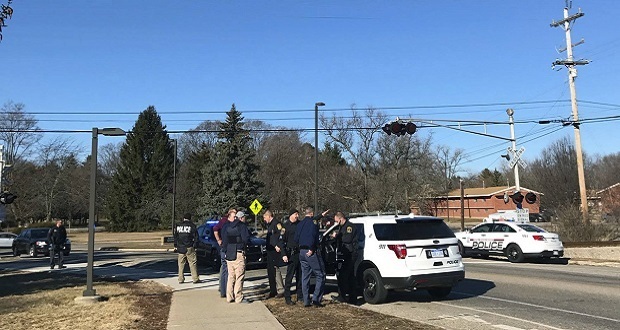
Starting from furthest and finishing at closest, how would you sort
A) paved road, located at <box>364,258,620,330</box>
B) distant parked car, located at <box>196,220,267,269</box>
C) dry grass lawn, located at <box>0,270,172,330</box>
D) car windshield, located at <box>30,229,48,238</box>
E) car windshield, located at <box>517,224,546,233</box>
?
car windshield, located at <box>30,229,48,238</box> < car windshield, located at <box>517,224,546,233</box> < distant parked car, located at <box>196,220,267,269</box> < paved road, located at <box>364,258,620,330</box> < dry grass lawn, located at <box>0,270,172,330</box>

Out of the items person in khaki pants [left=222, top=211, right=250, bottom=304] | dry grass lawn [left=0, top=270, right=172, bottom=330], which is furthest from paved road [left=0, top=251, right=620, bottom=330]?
dry grass lawn [left=0, top=270, right=172, bottom=330]

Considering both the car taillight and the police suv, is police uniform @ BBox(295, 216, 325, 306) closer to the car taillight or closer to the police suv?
the police suv

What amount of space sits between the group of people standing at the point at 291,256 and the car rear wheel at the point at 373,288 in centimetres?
31

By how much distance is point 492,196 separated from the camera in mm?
83312

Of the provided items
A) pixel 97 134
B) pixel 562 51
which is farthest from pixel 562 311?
pixel 562 51

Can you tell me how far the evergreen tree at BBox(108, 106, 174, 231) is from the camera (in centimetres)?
6938

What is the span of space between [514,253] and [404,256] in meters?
12.1

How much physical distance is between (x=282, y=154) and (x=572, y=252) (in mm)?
41029

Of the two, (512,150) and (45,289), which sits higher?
(512,150)

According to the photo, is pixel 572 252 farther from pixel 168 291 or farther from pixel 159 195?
pixel 159 195

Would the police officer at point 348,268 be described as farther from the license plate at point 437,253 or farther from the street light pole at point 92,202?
the street light pole at point 92,202

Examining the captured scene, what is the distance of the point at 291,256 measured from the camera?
10633 mm

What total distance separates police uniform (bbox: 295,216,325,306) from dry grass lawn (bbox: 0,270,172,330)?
2.57m

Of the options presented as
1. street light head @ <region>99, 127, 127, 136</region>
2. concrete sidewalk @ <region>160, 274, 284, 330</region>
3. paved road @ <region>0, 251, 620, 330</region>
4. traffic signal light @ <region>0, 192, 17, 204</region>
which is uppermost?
street light head @ <region>99, 127, 127, 136</region>
